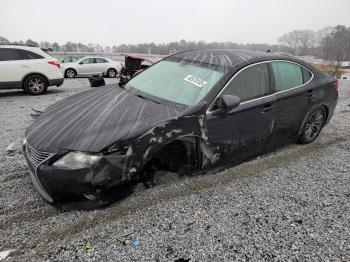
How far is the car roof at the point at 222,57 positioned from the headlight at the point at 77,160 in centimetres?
186

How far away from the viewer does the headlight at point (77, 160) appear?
224 centimetres

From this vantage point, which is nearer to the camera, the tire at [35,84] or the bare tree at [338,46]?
the tire at [35,84]

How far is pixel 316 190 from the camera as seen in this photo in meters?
3.07

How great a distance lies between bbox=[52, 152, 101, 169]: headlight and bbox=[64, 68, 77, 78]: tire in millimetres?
13563

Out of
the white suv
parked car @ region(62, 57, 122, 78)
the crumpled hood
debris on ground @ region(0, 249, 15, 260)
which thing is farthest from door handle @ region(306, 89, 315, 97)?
parked car @ region(62, 57, 122, 78)

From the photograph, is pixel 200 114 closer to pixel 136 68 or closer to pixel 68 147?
pixel 68 147

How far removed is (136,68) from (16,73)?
14.3 feet

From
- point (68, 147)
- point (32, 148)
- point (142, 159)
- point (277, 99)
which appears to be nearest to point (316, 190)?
point (277, 99)

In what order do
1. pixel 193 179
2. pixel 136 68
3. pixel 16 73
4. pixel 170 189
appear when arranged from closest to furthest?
pixel 170 189
pixel 193 179
pixel 16 73
pixel 136 68

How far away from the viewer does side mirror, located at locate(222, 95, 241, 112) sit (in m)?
2.79

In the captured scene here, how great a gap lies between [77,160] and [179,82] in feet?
5.00

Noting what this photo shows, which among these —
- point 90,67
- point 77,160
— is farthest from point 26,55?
point 77,160

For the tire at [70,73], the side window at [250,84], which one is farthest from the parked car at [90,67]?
the side window at [250,84]

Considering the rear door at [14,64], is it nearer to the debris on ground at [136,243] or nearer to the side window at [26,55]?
the side window at [26,55]
